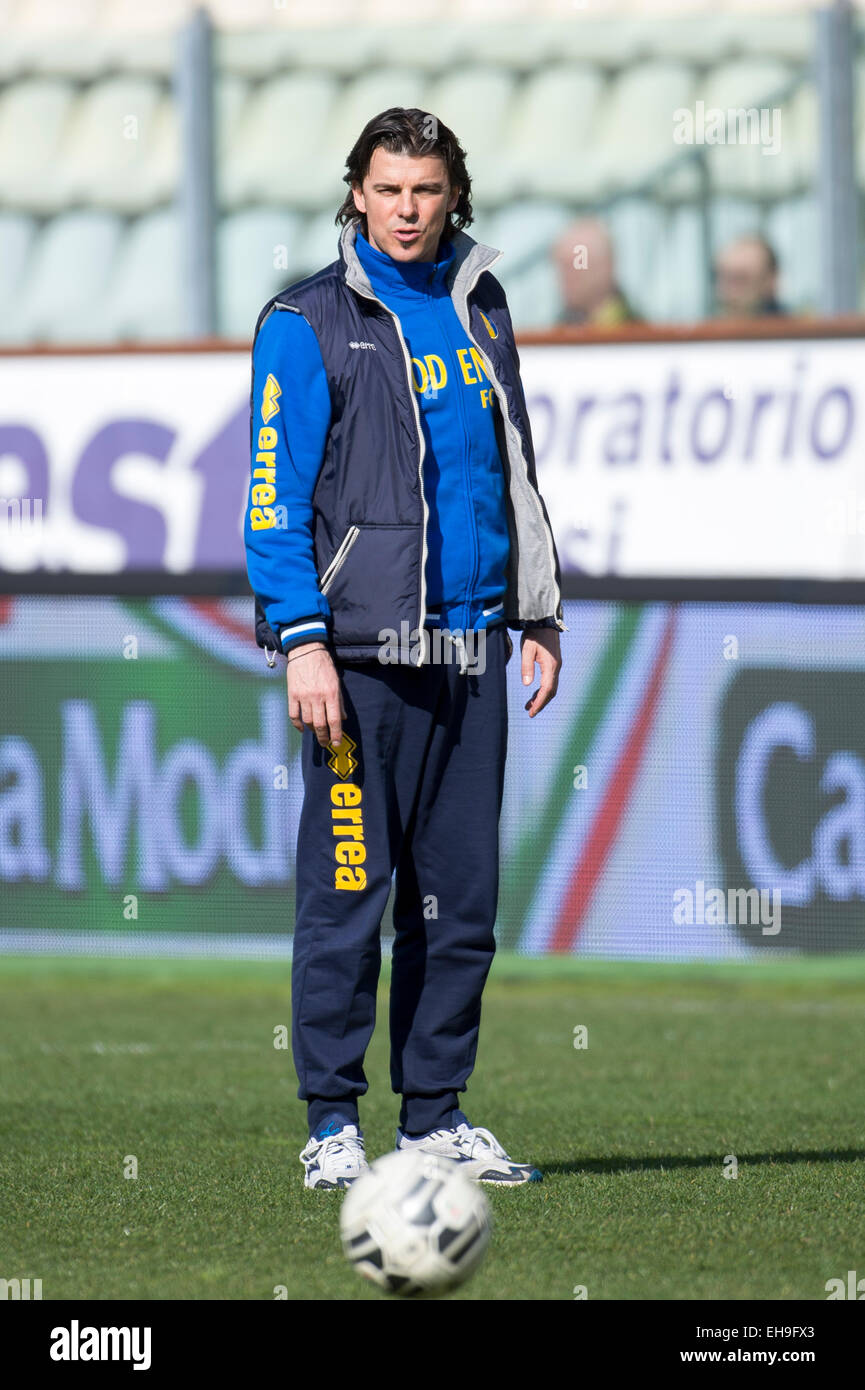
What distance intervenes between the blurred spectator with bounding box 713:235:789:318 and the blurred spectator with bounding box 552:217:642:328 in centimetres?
45

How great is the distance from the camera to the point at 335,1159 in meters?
3.77

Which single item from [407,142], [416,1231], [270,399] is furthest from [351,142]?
[416,1231]

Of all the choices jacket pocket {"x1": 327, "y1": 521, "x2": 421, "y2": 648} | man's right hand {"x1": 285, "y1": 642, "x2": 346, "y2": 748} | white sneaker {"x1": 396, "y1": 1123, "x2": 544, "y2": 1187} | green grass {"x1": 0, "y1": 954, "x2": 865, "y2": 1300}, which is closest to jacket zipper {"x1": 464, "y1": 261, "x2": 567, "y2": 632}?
jacket pocket {"x1": 327, "y1": 521, "x2": 421, "y2": 648}

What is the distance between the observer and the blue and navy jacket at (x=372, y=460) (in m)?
3.72

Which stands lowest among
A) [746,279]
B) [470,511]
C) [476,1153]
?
[476,1153]

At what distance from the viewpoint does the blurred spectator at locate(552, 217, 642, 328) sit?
10.4 m

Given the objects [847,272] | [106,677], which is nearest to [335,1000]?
[106,677]

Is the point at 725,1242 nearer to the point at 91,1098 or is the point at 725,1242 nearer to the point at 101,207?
the point at 91,1098

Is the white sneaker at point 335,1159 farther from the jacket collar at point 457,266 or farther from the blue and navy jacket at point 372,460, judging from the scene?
the jacket collar at point 457,266

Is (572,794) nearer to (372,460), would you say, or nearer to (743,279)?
(743,279)

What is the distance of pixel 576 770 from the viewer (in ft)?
26.0

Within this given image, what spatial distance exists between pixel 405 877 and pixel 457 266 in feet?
3.76

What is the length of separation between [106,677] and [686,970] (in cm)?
249

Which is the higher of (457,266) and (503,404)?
(457,266)
